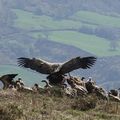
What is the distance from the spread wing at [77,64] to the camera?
24.3 m

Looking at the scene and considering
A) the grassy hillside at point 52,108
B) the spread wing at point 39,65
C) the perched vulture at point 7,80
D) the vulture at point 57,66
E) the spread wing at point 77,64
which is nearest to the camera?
the grassy hillside at point 52,108

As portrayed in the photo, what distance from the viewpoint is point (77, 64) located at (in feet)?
82.0

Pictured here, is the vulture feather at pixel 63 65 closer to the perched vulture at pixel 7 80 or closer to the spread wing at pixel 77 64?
the spread wing at pixel 77 64

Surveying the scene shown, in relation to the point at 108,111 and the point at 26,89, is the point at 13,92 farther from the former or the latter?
the point at 108,111

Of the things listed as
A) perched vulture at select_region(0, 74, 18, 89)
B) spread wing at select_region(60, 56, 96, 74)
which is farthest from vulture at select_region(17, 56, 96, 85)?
perched vulture at select_region(0, 74, 18, 89)

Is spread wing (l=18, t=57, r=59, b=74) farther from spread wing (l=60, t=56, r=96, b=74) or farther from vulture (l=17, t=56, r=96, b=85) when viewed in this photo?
spread wing (l=60, t=56, r=96, b=74)

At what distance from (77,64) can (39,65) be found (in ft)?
5.36

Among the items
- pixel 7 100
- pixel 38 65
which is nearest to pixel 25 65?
pixel 38 65

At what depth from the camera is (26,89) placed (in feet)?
73.7

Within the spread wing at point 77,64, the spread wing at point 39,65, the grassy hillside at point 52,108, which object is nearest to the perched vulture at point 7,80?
the spread wing at point 39,65

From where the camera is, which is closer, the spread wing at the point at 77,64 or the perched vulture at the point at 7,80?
the perched vulture at the point at 7,80

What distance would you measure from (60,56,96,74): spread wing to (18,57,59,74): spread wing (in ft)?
2.11

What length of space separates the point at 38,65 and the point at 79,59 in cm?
181

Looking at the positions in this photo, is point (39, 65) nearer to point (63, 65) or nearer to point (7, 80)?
point (63, 65)
